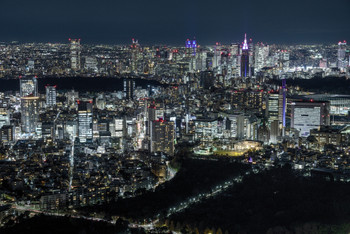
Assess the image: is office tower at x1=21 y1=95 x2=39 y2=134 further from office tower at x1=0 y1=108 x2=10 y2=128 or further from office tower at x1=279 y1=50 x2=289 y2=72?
office tower at x1=279 y1=50 x2=289 y2=72

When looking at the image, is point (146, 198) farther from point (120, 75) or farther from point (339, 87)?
point (120, 75)

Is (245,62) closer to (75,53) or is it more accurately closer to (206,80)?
(206,80)

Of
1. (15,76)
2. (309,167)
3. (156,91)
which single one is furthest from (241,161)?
(15,76)

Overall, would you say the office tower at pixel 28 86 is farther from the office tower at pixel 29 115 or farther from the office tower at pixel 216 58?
the office tower at pixel 216 58

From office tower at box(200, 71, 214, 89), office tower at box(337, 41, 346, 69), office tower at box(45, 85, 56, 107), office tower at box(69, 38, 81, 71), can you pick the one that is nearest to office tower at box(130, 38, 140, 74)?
office tower at box(69, 38, 81, 71)

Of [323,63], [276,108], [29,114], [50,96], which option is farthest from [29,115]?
[323,63]

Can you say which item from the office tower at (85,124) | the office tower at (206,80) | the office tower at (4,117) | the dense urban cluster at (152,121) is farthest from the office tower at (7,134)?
the office tower at (206,80)
